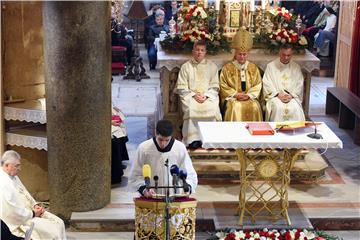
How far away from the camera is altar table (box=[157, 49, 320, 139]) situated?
10211 millimetres

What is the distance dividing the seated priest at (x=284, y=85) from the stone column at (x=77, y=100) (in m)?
2.44

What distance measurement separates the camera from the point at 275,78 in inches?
398

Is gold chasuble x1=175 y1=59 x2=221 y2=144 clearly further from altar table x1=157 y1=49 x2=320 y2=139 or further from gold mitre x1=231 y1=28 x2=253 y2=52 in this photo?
gold mitre x1=231 y1=28 x2=253 y2=52

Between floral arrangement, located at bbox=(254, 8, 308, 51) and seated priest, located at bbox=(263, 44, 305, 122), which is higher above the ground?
floral arrangement, located at bbox=(254, 8, 308, 51)

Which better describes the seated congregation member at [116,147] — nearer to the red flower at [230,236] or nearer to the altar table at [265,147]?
the altar table at [265,147]

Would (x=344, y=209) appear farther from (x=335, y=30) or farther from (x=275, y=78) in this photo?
(x=335, y=30)

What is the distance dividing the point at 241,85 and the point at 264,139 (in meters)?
2.39

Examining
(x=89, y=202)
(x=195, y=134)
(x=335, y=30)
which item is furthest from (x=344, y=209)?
(x=335, y=30)

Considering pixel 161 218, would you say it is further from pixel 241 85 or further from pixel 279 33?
pixel 279 33

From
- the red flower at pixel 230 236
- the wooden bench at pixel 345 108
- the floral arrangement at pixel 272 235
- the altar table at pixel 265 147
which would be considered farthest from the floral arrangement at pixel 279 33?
the red flower at pixel 230 236

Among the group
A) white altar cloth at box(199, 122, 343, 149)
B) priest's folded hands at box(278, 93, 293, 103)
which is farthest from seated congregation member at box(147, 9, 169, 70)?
white altar cloth at box(199, 122, 343, 149)

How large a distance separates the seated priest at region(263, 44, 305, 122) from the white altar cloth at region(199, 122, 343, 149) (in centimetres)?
174

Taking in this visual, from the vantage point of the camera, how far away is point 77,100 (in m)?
8.14

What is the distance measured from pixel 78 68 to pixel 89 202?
56.9 inches
